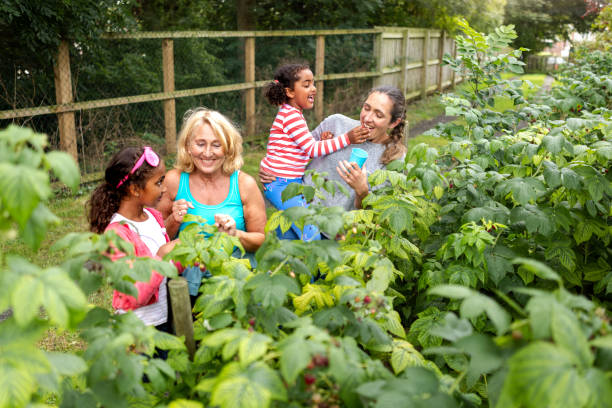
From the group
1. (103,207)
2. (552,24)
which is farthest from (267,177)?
(552,24)

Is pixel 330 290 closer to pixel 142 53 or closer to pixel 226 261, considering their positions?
pixel 226 261

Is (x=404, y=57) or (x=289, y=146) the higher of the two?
(x=404, y=57)

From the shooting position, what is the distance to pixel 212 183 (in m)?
3.11

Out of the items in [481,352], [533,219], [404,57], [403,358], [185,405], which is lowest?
[403,358]

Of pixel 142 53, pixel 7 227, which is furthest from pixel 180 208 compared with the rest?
pixel 142 53

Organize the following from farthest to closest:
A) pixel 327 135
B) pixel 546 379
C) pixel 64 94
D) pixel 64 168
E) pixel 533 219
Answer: pixel 64 94, pixel 327 135, pixel 533 219, pixel 64 168, pixel 546 379

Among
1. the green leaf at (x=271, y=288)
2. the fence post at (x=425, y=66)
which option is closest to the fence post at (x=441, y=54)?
the fence post at (x=425, y=66)

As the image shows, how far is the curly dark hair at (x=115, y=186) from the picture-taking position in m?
2.62

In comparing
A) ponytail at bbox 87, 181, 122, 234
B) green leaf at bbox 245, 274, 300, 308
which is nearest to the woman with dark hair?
ponytail at bbox 87, 181, 122, 234

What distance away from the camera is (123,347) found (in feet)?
4.37

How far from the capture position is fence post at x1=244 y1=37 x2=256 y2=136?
9.54 metres

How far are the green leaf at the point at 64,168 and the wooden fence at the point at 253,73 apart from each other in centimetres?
574

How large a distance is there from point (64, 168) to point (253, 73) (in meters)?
8.85

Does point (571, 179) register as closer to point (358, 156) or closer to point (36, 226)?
point (358, 156)
